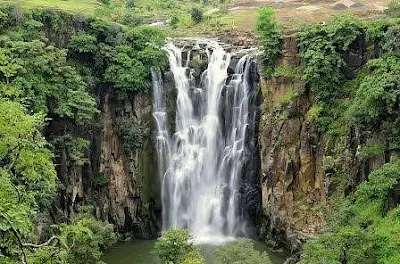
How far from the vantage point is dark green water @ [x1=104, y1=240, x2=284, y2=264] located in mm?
28359

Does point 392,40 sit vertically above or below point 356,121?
above

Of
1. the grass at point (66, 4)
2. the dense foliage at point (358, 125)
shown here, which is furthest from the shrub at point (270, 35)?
the grass at point (66, 4)

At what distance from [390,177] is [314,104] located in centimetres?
846

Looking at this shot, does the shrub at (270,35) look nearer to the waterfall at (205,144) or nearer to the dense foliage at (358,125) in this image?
the dense foliage at (358,125)

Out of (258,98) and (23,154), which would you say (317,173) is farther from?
(23,154)

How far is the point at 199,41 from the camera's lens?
121 ft

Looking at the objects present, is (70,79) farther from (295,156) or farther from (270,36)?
(295,156)

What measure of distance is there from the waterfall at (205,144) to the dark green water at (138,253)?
2537 mm

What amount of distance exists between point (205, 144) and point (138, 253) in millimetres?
8205

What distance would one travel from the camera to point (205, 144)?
33.6m

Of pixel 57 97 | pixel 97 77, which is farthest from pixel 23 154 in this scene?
pixel 97 77

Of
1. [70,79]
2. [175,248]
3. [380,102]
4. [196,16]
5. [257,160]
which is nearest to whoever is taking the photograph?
[175,248]

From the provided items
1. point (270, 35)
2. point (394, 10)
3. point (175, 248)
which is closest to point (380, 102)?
point (394, 10)

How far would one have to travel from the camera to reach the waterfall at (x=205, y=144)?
32781 millimetres
